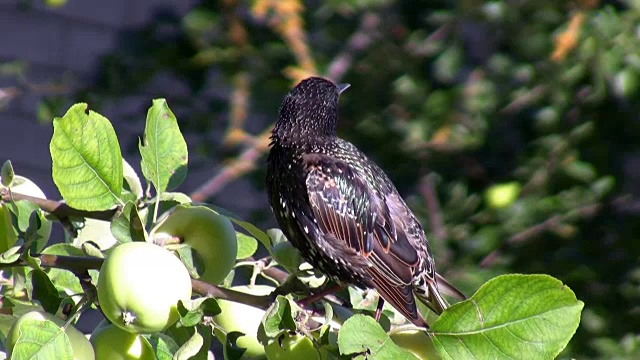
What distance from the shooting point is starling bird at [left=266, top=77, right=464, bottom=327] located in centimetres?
149

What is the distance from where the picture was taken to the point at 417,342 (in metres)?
0.95

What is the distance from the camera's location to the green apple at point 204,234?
36.7 inches

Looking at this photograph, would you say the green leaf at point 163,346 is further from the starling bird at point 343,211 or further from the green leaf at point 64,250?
the starling bird at point 343,211

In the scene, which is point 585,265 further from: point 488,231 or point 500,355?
point 500,355

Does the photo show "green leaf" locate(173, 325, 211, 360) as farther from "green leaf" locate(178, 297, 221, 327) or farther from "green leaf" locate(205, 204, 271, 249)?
"green leaf" locate(205, 204, 271, 249)

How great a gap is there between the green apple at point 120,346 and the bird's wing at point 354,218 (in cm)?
64

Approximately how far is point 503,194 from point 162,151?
1737 mm

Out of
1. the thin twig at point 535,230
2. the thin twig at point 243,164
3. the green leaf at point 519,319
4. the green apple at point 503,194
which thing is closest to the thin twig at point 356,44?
the thin twig at point 243,164

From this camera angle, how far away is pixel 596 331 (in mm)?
2570

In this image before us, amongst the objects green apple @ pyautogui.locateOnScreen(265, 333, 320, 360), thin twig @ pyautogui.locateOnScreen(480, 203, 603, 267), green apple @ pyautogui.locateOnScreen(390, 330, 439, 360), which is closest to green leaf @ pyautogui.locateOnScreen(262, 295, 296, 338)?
green apple @ pyautogui.locateOnScreen(265, 333, 320, 360)

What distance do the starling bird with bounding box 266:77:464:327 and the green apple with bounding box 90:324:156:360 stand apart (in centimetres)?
58

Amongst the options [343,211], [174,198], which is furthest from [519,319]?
[343,211]

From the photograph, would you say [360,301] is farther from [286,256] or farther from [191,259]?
[191,259]

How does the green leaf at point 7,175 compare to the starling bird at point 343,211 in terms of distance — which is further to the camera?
the starling bird at point 343,211
